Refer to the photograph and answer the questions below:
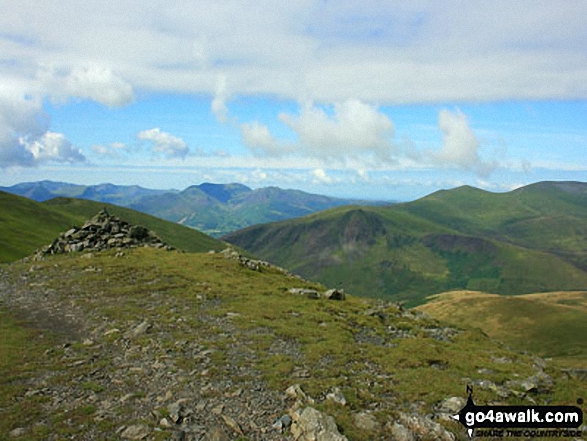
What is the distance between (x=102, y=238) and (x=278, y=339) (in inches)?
1903

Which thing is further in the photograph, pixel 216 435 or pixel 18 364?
pixel 18 364

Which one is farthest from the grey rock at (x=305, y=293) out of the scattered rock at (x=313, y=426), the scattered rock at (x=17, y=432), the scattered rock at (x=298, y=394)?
the scattered rock at (x=17, y=432)

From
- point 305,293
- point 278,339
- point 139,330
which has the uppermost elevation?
point 139,330

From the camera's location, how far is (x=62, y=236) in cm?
6375

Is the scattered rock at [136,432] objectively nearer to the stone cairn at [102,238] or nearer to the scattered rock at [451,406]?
the scattered rock at [451,406]

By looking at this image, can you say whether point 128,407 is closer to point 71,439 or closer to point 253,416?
point 71,439

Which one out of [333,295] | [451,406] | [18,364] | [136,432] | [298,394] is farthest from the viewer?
[333,295]

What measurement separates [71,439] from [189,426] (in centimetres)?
451
